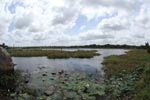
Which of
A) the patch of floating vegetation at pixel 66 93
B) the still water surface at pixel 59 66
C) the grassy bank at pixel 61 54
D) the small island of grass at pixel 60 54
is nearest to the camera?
the patch of floating vegetation at pixel 66 93

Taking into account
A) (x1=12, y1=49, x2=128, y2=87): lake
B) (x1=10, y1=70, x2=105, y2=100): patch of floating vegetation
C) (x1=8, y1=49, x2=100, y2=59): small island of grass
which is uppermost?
(x1=8, y1=49, x2=100, y2=59): small island of grass

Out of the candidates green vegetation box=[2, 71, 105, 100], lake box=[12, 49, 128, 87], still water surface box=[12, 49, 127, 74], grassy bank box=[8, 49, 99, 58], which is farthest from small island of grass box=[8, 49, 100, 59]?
green vegetation box=[2, 71, 105, 100]

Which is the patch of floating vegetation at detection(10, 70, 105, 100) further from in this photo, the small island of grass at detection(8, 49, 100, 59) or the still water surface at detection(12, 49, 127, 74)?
the small island of grass at detection(8, 49, 100, 59)

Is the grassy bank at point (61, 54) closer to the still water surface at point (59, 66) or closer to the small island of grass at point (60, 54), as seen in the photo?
the small island of grass at point (60, 54)

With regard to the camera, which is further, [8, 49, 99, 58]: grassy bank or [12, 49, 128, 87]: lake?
[8, 49, 99, 58]: grassy bank

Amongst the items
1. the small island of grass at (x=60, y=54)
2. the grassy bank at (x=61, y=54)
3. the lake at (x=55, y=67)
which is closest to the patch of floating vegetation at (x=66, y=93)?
the lake at (x=55, y=67)

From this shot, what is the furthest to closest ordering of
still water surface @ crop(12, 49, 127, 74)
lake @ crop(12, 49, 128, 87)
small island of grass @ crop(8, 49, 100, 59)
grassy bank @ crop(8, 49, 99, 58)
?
1. grassy bank @ crop(8, 49, 99, 58)
2. small island of grass @ crop(8, 49, 100, 59)
3. still water surface @ crop(12, 49, 127, 74)
4. lake @ crop(12, 49, 128, 87)

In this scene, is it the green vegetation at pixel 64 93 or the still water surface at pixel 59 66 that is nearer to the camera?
the green vegetation at pixel 64 93

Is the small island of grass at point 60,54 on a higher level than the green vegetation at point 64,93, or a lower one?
higher

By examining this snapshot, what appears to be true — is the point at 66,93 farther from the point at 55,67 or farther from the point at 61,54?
the point at 61,54

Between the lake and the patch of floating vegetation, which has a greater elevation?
the lake

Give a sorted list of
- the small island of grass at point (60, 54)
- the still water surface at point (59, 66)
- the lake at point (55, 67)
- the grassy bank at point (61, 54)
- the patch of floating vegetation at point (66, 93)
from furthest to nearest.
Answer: the grassy bank at point (61, 54) < the small island of grass at point (60, 54) < the still water surface at point (59, 66) < the lake at point (55, 67) < the patch of floating vegetation at point (66, 93)

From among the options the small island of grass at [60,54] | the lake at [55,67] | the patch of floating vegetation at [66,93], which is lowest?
the patch of floating vegetation at [66,93]

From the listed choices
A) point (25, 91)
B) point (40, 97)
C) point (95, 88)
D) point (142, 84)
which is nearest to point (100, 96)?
point (95, 88)
